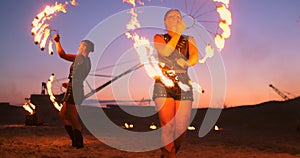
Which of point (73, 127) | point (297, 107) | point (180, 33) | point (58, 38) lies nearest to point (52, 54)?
point (58, 38)

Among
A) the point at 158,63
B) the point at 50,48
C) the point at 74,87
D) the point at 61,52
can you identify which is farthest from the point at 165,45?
the point at 50,48

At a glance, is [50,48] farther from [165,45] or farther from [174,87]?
[174,87]

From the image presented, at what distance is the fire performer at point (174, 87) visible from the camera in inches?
203

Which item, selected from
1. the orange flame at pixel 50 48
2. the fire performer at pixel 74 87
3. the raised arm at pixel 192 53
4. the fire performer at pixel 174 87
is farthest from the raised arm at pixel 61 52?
the raised arm at pixel 192 53

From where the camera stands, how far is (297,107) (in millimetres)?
36375

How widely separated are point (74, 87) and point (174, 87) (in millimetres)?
3946

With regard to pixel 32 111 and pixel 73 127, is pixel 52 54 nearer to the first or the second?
pixel 73 127

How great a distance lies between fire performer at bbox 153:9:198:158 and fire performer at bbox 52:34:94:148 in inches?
147

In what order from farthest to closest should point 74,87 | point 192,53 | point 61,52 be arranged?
point 61,52, point 74,87, point 192,53

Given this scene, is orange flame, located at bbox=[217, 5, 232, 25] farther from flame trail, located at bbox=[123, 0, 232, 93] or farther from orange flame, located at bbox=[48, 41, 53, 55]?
orange flame, located at bbox=[48, 41, 53, 55]

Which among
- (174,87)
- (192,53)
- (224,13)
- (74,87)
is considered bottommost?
(74,87)

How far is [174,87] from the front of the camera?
17.1 ft

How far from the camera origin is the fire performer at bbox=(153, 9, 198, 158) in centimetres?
517

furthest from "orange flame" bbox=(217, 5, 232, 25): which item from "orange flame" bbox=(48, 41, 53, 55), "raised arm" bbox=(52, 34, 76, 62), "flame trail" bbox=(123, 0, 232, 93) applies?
"orange flame" bbox=(48, 41, 53, 55)
